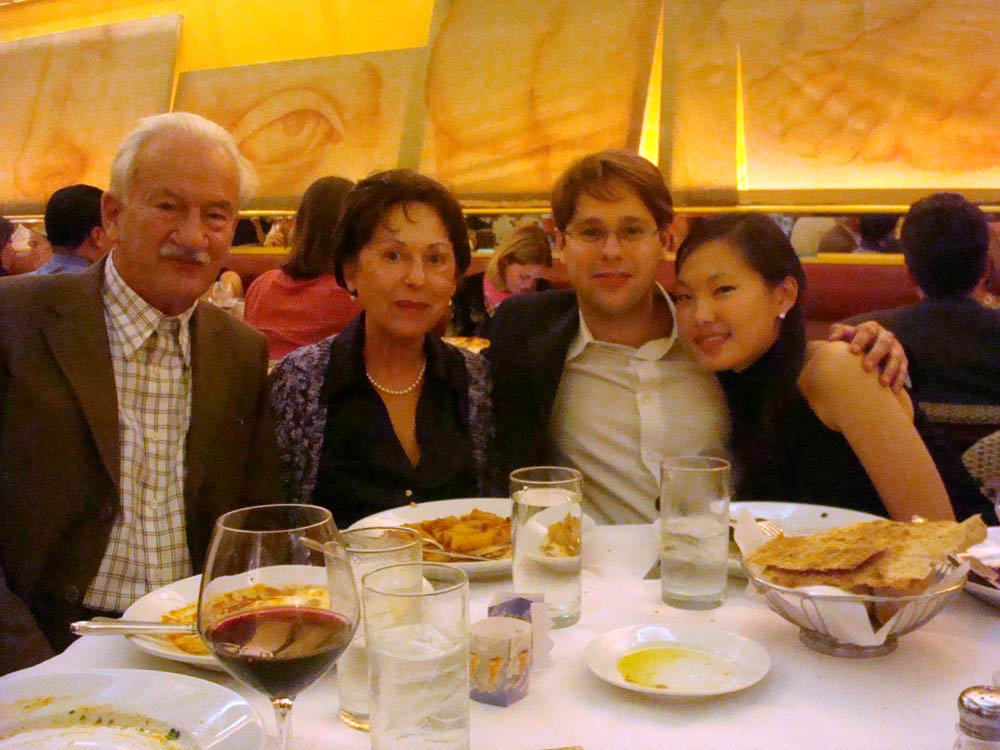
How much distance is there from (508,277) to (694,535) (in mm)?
3957

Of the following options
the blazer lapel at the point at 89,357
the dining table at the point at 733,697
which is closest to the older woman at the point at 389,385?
the blazer lapel at the point at 89,357

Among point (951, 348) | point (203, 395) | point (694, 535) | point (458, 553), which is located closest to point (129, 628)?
point (458, 553)

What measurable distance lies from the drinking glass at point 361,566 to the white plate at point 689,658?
0.27m

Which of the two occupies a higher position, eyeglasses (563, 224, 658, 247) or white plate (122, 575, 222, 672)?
eyeglasses (563, 224, 658, 247)

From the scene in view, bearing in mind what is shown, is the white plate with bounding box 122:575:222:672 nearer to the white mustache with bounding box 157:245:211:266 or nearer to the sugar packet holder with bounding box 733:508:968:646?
the sugar packet holder with bounding box 733:508:968:646

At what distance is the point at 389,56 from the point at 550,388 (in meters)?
5.68

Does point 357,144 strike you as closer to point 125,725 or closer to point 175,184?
point 175,184

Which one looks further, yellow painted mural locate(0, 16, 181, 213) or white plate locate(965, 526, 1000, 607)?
yellow painted mural locate(0, 16, 181, 213)

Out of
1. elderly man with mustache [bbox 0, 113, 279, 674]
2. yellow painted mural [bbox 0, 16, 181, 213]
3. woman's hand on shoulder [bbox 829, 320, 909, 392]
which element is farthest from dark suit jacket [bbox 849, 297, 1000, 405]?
yellow painted mural [bbox 0, 16, 181, 213]

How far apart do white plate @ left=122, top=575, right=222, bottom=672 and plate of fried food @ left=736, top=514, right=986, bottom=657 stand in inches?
27.8

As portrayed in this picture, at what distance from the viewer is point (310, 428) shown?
2221 millimetres

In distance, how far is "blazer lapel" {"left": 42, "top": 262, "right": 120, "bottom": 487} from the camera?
1860mm

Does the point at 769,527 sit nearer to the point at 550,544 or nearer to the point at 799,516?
the point at 799,516

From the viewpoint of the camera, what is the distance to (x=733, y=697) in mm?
1073
